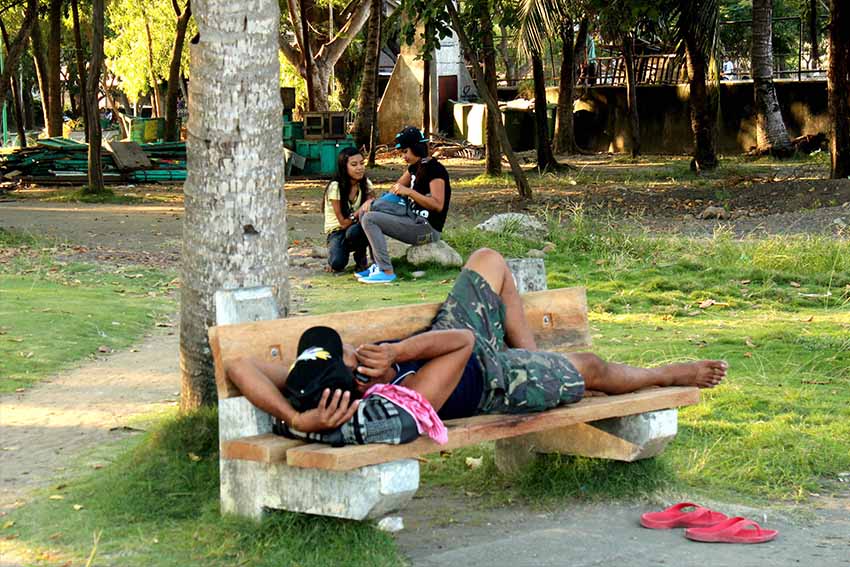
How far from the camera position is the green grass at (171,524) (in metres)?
4.09

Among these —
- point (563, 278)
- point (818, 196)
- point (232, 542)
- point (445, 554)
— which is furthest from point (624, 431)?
point (818, 196)

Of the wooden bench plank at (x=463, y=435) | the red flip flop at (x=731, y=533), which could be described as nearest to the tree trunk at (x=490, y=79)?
the wooden bench plank at (x=463, y=435)

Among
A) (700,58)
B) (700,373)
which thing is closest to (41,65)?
(700,58)

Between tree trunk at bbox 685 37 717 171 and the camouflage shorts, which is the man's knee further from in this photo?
tree trunk at bbox 685 37 717 171

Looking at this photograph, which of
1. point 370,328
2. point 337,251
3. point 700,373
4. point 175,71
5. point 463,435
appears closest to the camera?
point 463,435

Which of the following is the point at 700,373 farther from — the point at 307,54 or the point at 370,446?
the point at 307,54

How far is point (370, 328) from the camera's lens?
4.78 meters

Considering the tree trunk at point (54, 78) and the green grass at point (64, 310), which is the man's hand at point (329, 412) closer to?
the green grass at point (64, 310)

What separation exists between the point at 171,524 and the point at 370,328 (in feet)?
3.59

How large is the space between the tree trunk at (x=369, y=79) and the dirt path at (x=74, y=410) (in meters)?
19.8

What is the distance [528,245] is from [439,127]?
2998 cm

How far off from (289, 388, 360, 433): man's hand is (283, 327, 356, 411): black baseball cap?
0.04m

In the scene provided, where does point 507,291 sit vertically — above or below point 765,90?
below

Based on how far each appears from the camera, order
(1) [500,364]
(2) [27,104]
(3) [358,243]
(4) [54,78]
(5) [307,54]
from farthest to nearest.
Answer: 1. (2) [27,104]
2. (5) [307,54]
3. (4) [54,78]
4. (3) [358,243]
5. (1) [500,364]
